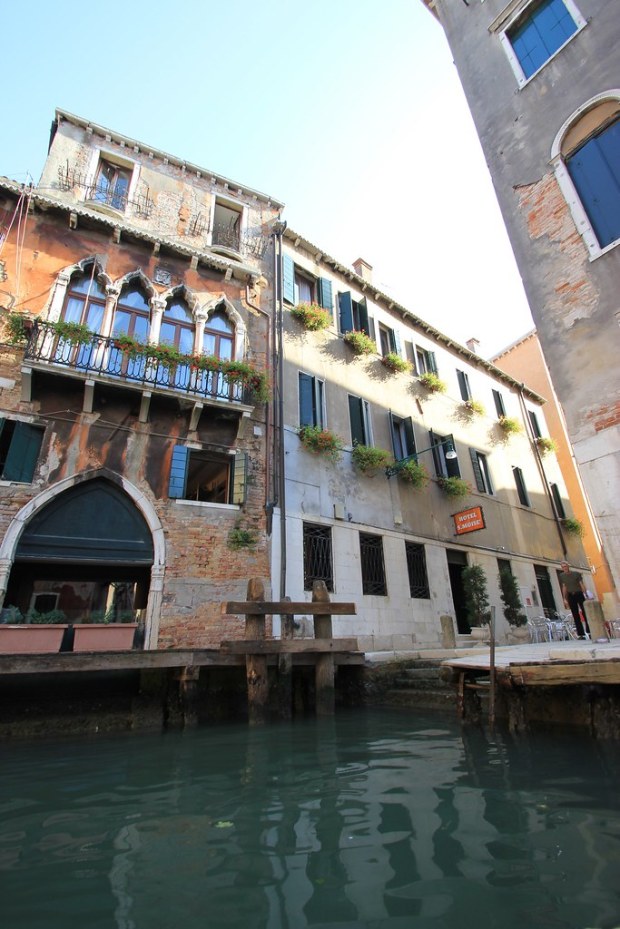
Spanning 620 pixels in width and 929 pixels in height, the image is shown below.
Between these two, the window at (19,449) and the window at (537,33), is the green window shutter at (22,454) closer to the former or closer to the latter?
the window at (19,449)

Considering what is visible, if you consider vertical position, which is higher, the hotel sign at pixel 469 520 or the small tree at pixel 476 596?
the hotel sign at pixel 469 520

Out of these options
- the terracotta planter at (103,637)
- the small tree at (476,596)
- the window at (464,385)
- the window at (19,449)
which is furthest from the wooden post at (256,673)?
the window at (464,385)

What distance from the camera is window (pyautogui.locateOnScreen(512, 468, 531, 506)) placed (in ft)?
57.0

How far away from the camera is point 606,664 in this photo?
4.66 meters

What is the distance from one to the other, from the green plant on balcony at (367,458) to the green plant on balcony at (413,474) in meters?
0.91

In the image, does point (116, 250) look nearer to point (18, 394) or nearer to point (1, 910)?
point (18, 394)

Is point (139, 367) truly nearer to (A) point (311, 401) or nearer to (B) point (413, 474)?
(A) point (311, 401)

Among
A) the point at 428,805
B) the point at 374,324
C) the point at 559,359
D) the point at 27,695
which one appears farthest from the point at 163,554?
the point at 374,324

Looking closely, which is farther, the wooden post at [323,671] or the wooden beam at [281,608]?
the wooden post at [323,671]

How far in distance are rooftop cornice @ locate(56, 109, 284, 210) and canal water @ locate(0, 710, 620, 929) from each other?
1371 cm

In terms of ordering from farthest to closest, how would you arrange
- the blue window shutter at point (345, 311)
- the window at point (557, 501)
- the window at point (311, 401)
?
1. the window at point (557, 501)
2. the blue window shutter at point (345, 311)
3. the window at point (311, 401)

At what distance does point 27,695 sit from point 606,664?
716 centimetres

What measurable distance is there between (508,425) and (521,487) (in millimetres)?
2413

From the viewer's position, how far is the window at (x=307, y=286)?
524 inches
